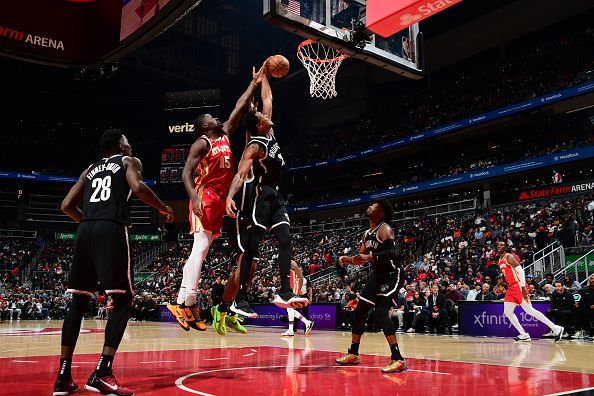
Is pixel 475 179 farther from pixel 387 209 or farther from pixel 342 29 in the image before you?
pixel 387 209

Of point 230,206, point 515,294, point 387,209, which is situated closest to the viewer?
point 230,206

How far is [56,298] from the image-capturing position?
25.9 m

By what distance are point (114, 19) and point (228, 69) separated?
95.0 ft

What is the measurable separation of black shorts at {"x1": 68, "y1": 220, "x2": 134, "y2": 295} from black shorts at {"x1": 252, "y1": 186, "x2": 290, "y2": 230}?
4.65ft

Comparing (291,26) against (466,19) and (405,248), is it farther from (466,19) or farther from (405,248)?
(466,19)

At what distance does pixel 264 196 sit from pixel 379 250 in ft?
5.47

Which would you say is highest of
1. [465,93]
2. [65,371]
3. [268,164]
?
[465,93]

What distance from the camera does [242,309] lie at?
514 centimetres

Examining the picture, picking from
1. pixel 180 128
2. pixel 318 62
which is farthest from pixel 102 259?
pixel 180 128

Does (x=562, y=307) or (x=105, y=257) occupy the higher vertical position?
(x=105, y=257)

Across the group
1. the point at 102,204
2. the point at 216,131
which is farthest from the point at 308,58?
the point at 102,204

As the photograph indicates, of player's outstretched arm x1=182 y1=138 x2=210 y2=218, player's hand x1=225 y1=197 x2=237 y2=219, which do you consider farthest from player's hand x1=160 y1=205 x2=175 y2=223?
player's hand x1=225 y1=197 x2=237 y2=219

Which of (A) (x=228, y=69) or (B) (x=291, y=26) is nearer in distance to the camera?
(B) (x=291, y=26)

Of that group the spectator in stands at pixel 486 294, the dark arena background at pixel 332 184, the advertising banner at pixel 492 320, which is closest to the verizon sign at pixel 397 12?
the dark arena background at pixel 332 184
